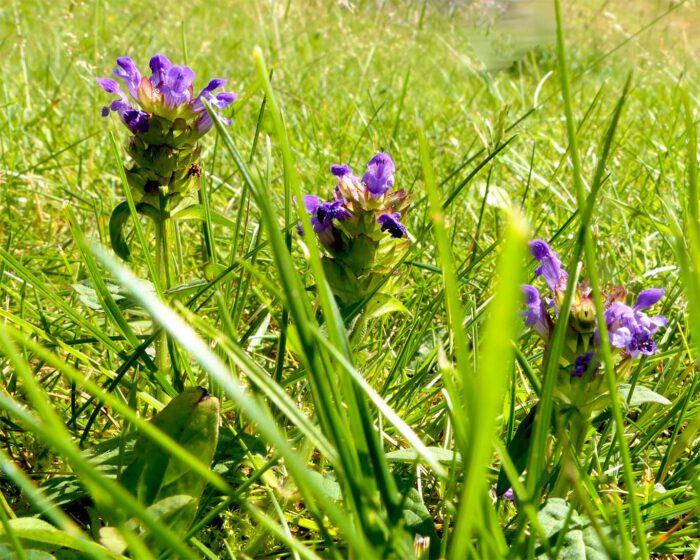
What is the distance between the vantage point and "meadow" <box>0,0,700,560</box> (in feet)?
1.59

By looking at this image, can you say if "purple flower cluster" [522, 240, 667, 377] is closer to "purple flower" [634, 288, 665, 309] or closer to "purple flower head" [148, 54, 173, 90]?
"purple flower" [634, 288, 665, 309]

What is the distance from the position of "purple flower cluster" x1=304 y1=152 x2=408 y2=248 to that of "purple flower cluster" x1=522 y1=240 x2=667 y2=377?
0.21 metres

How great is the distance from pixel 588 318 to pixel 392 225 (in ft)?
0.98

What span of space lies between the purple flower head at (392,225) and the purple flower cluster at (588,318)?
182 mm

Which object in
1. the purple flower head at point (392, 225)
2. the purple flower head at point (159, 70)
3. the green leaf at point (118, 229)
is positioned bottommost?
the purple flower head at point (392, 225)

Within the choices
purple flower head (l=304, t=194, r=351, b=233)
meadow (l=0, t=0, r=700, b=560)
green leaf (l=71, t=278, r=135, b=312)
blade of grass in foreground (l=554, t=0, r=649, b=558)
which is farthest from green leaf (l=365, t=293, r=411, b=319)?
blade of grass in foreground (l=554, t=0, r=649, b=558)

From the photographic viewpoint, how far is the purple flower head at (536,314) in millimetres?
907

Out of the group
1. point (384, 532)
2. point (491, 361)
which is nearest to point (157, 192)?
point (384, 532)

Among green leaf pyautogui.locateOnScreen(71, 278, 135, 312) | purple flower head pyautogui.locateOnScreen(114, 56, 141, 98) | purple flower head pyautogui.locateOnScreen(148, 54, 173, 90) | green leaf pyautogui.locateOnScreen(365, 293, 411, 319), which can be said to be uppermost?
purple flower head pyautogui.locateOnScreen(114, 56, 141, 98)

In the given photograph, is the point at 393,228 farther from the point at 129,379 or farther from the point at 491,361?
the point at 491,361

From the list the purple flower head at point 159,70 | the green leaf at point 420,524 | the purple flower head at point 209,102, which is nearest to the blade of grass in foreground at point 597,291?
the green leaf at point 420,524

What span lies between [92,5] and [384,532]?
438cm

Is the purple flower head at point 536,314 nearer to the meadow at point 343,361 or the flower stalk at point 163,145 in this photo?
the meadow at point 343,361

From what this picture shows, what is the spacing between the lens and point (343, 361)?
51 cm
